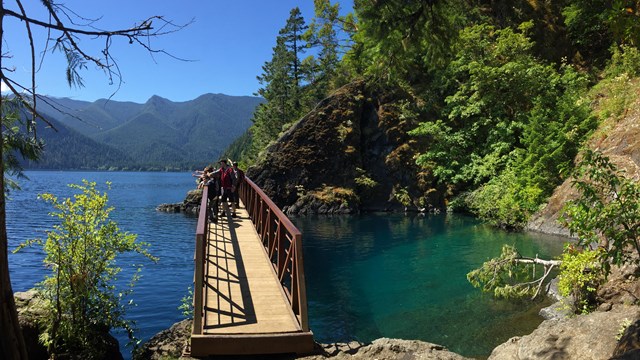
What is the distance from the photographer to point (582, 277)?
8312mm

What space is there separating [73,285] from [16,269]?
14331 millimetres

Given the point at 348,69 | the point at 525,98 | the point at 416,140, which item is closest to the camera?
the point at 525,98

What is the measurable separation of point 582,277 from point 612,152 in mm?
12677

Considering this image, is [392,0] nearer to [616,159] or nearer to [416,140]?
[616,159]

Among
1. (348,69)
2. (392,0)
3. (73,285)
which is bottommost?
(73,285)

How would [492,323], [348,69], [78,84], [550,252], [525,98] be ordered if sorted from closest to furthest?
[78,84] < [492,323] < [550,252] < [525,98] < [348,69]

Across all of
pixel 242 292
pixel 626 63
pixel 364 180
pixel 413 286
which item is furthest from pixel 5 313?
pixel 364 180

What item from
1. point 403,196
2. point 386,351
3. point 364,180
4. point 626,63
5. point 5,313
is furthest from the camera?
point 364,180

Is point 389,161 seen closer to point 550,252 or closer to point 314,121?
point 314,121

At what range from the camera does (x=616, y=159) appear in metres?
17.5

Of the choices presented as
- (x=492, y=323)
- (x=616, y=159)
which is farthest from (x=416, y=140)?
(x=492, y=323)

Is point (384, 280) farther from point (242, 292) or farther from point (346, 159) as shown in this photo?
point (346, 159)

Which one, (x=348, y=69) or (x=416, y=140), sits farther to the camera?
(x=348, y=69)

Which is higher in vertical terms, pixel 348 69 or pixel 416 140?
pixel 348 69
